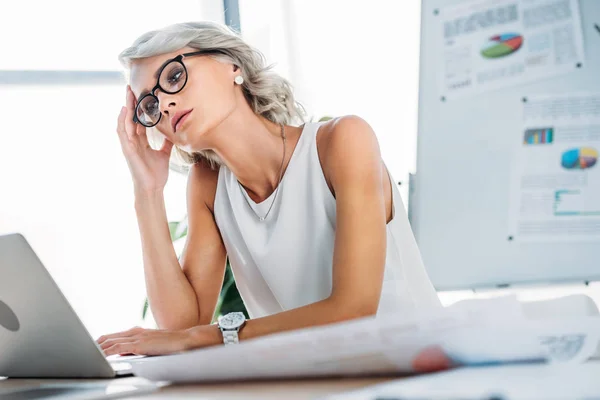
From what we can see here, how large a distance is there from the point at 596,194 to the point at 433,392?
225cm

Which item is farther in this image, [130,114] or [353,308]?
[130,114]

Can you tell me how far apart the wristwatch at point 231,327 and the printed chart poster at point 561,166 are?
62.4 inches

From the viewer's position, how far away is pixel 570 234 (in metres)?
2.40

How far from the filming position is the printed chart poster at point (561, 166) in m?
2.38

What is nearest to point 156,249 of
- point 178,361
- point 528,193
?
point 178,361

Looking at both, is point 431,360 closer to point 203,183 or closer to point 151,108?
point 151,108

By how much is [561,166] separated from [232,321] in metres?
1.73

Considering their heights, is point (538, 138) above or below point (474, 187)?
above

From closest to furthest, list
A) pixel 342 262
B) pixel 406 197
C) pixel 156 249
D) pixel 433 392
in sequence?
pixel 433 392 < pixel 342 262 < pixel 156 249 < pixel 406 197

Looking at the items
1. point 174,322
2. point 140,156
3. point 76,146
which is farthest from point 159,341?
point 76,146

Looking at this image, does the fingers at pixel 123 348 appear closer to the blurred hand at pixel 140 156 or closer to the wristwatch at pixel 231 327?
the wristwatch at pixel 231 327

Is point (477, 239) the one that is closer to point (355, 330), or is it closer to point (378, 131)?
point (378, 131)

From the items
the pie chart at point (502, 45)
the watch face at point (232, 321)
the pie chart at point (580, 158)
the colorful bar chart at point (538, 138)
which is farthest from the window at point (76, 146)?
the watch face at point (232, 321)

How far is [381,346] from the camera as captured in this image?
554mm
